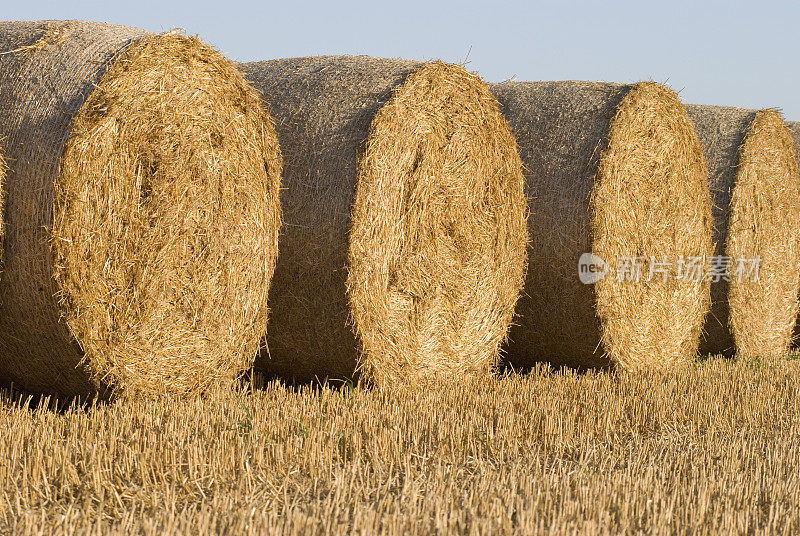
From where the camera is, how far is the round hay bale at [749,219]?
8.98 meters

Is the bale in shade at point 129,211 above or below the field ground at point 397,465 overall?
above

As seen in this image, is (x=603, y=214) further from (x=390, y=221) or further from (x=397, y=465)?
(x=397, y=465)

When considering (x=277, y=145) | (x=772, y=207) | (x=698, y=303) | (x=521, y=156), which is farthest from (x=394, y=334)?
(x=772, y=207)

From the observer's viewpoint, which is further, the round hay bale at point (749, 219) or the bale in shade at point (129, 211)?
the round hay bale at point (749, 219)

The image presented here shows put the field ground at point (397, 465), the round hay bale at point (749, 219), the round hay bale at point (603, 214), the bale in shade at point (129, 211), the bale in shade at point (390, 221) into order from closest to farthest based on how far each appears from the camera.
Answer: the field ground at point (397, 465) → the bale in shade at point (129, 211) → the bale in shade at point (390, 221) → the round hay bale at point (603, 214) → the round hay bale at point (749, 219)

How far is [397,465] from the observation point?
470 cm

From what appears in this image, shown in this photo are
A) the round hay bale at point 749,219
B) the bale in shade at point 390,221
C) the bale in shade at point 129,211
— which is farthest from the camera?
the round hay bale at point 749,219

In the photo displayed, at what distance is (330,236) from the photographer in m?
6.02

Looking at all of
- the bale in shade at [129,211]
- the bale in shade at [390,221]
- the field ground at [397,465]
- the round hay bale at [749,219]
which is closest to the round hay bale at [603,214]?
the bale in shade at [390,221]

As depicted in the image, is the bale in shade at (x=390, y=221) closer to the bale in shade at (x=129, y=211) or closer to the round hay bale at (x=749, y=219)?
the bale in shade at (x=129, y=211)

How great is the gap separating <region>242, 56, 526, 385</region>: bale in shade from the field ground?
38 centimetres

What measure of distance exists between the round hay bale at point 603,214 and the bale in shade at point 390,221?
362 mm

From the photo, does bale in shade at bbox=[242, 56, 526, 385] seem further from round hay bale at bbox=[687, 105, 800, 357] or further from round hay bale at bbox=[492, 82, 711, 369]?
round hay bale at bbox=[687, 105, 800, 357]

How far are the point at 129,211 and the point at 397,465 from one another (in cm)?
205
